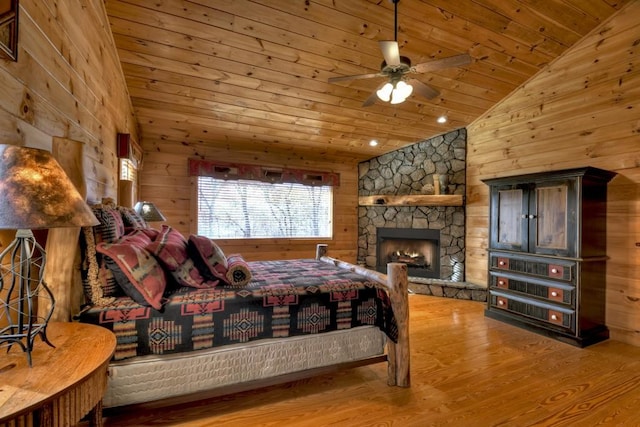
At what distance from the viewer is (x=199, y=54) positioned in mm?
2859

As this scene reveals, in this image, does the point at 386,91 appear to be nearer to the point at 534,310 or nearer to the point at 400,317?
the point at 400,317

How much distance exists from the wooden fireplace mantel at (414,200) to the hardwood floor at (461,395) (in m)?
2.27

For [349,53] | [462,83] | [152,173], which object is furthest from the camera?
[152,173]

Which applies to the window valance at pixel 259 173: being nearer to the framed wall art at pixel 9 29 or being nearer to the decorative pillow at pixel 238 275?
the decorative pillow at pixel 238 275

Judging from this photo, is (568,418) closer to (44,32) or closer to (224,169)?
(44,32)

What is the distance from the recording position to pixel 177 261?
199 centimetres

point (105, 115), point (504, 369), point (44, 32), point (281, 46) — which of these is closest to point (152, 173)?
point (105, 115)

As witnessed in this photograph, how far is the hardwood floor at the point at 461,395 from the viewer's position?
6.13 feet

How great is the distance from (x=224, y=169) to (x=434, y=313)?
11.4ft

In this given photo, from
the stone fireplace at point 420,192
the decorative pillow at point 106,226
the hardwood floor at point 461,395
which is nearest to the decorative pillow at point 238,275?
the decorative pillow at point 106,226

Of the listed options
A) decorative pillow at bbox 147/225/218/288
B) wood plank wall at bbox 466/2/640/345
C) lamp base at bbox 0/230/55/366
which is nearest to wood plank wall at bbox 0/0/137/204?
lamp base at bbox 0/230/55/366

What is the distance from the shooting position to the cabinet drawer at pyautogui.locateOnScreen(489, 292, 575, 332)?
3018 millimetres

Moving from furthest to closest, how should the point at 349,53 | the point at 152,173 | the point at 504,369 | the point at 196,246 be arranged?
the point at 152,173 < the point at 349,53 < the point at 504,369 < the point at 196,246

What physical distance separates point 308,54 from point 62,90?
2030 mm
